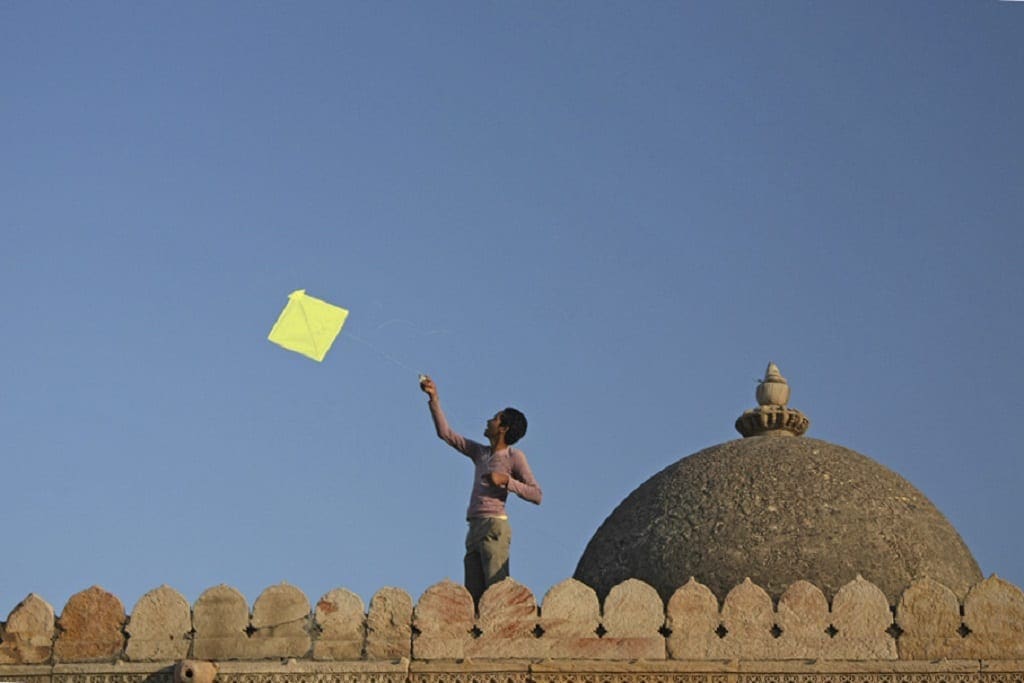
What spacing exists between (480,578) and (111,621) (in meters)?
2.20

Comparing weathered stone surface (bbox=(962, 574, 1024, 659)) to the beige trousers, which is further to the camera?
the beige trousers

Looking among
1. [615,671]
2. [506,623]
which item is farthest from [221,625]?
[615,671]

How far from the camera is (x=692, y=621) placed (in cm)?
1027

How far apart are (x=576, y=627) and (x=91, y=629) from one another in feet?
9.15

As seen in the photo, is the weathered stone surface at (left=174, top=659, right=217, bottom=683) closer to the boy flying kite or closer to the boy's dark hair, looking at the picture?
the boy flying kite

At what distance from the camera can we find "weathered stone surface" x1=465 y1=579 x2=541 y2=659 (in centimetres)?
1023

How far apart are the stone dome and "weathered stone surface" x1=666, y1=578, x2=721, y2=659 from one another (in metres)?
0.83

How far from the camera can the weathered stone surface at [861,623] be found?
33.4 feet

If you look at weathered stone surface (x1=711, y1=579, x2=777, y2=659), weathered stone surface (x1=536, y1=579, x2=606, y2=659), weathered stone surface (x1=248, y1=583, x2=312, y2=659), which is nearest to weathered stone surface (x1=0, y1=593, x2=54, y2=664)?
weathered stone surface (x1=248, y1=583, x2=312, y2=659)

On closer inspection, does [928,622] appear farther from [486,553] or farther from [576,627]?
[486,553]

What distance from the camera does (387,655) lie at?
10.3 m

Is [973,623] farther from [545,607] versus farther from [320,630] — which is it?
[320,630]

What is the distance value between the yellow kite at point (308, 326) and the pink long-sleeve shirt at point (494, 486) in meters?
1.11

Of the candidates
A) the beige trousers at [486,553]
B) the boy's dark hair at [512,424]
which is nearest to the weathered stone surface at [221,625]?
the beige trousers at [486,553]
